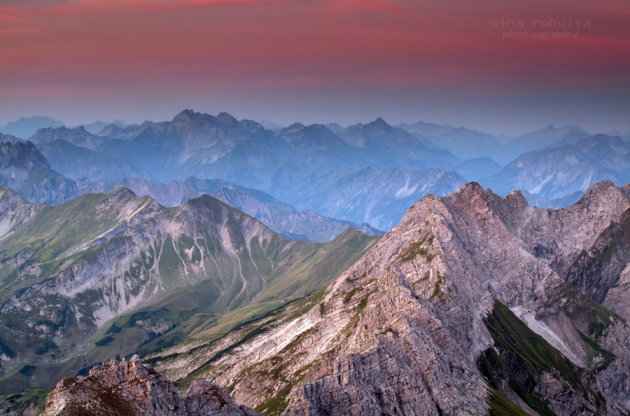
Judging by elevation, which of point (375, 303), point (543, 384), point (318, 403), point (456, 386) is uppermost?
point (375, 303)

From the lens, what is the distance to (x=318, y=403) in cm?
10631

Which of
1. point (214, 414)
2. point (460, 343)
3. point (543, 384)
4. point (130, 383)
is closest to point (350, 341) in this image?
point (460, 343)

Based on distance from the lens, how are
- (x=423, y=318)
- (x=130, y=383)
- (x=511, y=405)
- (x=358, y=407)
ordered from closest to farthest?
(x=130, y=383)
(x=358, y=407)
(x=423, y=318)
(x=511, y=405)

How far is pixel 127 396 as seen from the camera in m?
82.4

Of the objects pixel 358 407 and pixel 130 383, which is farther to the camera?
pixel 358 407

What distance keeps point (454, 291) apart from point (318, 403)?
88043mm

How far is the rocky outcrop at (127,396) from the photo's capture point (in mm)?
77875

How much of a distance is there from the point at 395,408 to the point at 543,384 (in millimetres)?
105919

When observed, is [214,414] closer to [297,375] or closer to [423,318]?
[423,318]

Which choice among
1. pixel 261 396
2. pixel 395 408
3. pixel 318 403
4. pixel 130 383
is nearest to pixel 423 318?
pixel 395 408

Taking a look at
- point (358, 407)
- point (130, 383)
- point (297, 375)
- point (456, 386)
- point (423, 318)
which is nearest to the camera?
point (130, 383)

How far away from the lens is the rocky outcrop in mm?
77875

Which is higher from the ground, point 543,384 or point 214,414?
point 214,414

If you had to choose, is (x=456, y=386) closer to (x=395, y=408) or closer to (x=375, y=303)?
(x=395, y=408)
